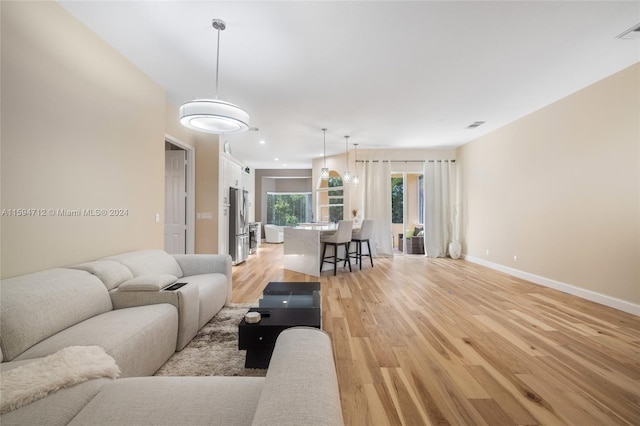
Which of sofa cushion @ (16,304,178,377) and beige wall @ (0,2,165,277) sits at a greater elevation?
beige wall @ (0,2,165,277)

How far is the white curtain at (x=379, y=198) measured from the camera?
695 centimetres

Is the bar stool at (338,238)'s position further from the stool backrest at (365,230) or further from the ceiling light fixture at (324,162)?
the ceiling light fixture at (324,162)

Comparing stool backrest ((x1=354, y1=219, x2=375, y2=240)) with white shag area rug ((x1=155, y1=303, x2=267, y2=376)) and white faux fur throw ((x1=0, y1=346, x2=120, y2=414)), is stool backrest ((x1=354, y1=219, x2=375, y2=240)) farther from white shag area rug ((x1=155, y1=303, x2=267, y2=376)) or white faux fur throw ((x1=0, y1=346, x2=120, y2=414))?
white faux fur throw ((x1=0, y1=346, x2=120, y2=414))

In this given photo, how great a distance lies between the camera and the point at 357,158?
282 inches

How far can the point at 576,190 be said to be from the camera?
3.72m

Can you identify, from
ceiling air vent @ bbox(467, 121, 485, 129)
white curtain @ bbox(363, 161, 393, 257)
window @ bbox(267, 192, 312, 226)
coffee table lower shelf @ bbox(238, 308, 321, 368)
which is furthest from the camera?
window @ bbox(267, 192, 312, 226)

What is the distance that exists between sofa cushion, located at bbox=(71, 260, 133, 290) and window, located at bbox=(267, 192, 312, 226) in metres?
8.46

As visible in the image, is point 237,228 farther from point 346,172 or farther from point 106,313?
point 106,313

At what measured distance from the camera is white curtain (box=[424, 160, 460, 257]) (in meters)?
6.84

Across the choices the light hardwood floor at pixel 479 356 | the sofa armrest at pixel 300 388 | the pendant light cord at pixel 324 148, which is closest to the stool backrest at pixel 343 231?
the light hardwood floor at pixel 479 356

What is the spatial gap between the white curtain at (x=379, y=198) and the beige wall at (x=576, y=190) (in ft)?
7.63

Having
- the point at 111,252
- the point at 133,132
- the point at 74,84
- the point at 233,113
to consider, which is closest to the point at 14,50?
the point at 74,84

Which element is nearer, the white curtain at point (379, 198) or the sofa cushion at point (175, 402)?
the sofa cushion at point (175, 402)

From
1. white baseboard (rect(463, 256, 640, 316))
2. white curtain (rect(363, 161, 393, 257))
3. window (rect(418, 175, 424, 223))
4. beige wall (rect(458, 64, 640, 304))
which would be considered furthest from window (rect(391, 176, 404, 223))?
white baseboard (rect(463, 256, 640, 316))
